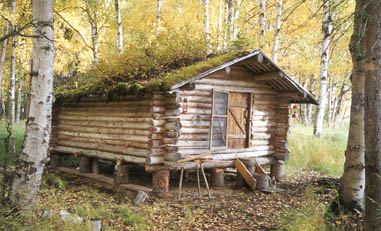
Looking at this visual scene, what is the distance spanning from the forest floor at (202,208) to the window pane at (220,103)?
8.20 feet

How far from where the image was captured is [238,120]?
449 inches

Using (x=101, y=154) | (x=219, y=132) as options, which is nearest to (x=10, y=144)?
(x=101, y=154)

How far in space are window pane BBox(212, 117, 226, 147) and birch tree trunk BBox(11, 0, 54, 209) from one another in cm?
575

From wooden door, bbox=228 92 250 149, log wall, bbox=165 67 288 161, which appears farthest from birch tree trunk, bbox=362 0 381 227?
wooden door, bbox=228 92 250 149

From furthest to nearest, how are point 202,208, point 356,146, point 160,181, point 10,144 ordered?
point 10,144
point 160,181
point 202,208
point 356,146

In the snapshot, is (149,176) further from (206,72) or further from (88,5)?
(88,5)

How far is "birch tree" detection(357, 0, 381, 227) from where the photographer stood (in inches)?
204

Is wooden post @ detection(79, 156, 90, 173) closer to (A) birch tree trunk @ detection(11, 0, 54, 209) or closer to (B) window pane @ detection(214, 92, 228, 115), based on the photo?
(B) window pane @ detection(214, 92, 228, 115)

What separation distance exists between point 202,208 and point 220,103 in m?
3.65

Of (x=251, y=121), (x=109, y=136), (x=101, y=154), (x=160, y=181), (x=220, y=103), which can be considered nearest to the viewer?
(x=160, y=181)

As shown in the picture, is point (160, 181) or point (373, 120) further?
point (160, 181)

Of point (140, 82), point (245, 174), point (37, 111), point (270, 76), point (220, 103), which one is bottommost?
point (245, 174)

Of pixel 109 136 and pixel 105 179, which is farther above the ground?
pixel 109 136

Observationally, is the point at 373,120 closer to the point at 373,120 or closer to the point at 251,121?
the point at 373,120
